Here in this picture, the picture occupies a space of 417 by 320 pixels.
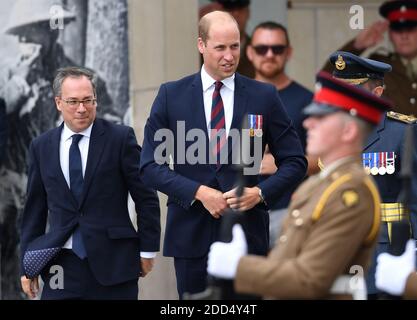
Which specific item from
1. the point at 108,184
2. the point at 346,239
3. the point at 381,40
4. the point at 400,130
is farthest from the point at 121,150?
the point at 381,40

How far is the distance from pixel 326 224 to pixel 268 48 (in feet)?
17.4

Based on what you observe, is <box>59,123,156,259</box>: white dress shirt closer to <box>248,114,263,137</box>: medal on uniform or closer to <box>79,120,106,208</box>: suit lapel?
<box>79,120,106,208</box>: suit lapel

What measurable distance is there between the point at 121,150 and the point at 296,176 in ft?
3.55

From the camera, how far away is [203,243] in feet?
21.8

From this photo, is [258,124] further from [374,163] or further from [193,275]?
[193,275]

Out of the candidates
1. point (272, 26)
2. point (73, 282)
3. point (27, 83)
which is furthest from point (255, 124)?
point (27, 83)

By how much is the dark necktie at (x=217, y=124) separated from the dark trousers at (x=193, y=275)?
0.54m

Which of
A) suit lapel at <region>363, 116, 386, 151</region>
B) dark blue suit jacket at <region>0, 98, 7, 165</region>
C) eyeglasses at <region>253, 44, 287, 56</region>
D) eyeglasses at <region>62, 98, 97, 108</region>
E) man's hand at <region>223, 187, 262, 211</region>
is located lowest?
man's hand at <region>223, 187, 262, 211</region>

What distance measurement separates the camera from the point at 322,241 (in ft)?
15.3

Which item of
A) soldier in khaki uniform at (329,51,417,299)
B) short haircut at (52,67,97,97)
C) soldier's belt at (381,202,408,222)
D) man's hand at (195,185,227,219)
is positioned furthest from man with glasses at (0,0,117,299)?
soldier's belt at (381,202,408,222)

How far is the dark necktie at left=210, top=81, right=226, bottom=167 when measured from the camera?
663 cm

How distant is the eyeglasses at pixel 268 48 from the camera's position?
32.2ft

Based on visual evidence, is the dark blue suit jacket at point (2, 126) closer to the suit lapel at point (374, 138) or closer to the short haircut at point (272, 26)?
the short haircut at point (272, 26)

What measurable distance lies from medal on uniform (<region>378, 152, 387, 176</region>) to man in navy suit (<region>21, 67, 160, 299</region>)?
4.50 ft
